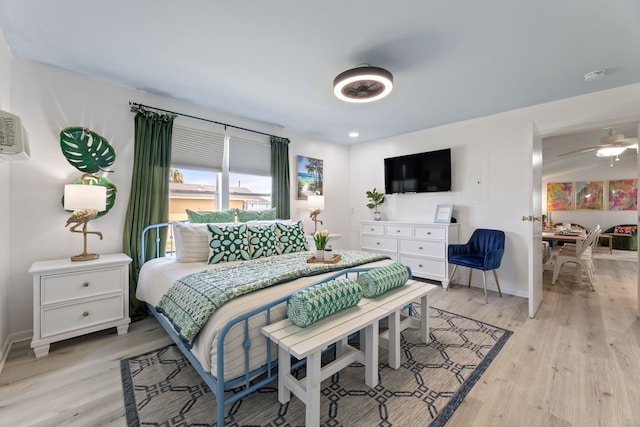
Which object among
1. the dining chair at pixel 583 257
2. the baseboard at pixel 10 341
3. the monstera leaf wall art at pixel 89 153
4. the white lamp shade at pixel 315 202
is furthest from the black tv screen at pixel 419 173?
the baseboard at pixel 10 341

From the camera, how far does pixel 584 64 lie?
2.35m

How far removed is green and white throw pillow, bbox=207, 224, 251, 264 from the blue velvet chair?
9.24 ft

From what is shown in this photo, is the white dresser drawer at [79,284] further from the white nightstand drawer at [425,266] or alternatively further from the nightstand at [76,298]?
the white nightstand drawer at [425,266]

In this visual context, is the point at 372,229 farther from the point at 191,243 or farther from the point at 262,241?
the point at 191,243

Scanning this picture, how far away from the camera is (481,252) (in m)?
3.72

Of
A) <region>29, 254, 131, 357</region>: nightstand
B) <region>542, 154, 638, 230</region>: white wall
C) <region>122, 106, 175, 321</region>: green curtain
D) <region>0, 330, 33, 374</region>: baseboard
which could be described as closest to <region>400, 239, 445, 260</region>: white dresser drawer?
<region>122, 106, 175, 321</region>: green curtain

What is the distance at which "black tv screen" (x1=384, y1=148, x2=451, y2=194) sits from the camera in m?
4.08

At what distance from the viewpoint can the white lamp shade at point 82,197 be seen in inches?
85.6

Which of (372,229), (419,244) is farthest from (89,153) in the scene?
(419,244)

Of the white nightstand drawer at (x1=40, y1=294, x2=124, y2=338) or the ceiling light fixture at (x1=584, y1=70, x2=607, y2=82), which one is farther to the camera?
the ceiling light fixture at (x1=584, y1=70, x2=607, y2=82)

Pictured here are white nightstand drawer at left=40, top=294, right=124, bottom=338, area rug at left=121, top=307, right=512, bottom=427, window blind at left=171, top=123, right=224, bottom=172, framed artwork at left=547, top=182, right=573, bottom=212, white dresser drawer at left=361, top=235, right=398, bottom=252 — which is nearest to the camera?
area rug at left=121, top=307, right=512, bottom=427

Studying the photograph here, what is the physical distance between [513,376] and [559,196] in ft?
28.1

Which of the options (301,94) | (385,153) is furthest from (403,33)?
(385,153)

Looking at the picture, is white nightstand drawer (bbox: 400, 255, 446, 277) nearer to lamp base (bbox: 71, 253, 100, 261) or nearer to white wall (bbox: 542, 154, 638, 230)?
lamp base (bbox: 71, 253, 100, 261)
